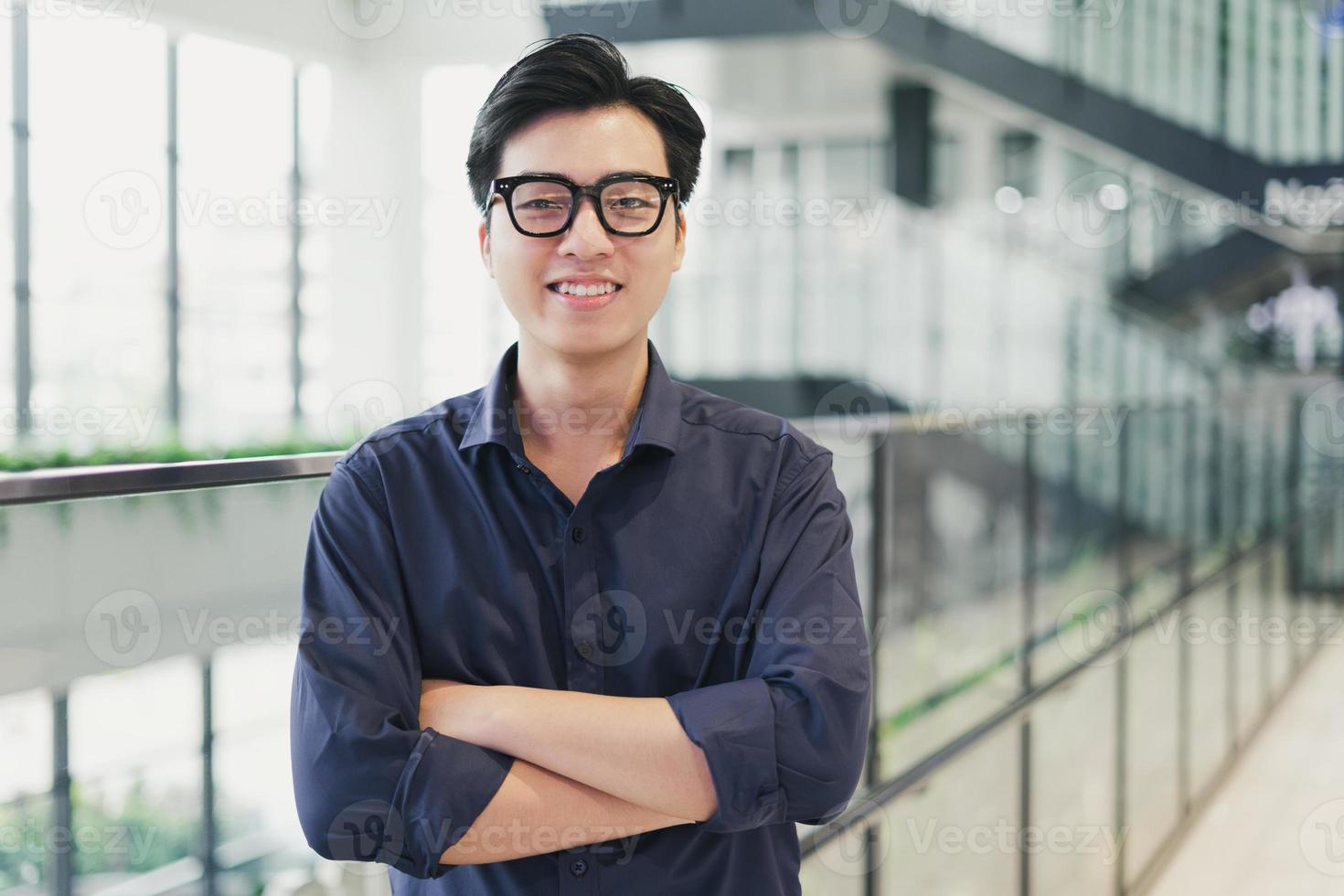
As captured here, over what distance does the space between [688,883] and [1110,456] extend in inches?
169

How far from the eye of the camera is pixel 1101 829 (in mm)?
3906

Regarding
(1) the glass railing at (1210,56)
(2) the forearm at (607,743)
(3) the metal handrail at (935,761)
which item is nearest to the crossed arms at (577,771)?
(2) the forearm at (607,743)

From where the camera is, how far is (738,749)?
1147mm

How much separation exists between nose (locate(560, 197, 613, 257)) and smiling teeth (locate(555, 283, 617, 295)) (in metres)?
0.03

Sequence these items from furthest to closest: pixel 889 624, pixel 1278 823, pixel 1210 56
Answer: pixel 1210 56
pixel 1278 823
pixel 889 624

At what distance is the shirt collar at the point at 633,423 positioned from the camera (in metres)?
1.23

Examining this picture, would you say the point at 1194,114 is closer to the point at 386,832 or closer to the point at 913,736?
the point at 913,736

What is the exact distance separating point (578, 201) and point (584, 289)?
9cm

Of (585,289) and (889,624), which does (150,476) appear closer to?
(585,289)

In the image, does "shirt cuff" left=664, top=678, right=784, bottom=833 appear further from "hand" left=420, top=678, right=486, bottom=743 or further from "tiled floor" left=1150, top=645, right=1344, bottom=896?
"tiled floor" left=1150, top=645, right=1344, bottom=896

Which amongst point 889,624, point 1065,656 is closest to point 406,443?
point 889,624

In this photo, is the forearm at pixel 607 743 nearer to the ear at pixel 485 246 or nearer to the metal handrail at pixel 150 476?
the metal handrail at pixel 150 476

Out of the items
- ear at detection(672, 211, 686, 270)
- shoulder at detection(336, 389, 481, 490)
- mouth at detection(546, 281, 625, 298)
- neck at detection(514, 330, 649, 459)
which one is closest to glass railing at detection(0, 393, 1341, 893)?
shoulder at detection(336, 389, 481, 490)

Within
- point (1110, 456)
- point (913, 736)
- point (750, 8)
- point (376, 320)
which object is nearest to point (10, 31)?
point (376, 320)
